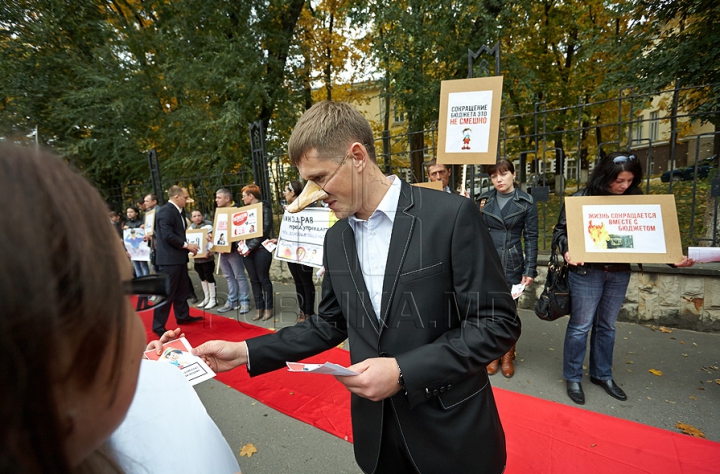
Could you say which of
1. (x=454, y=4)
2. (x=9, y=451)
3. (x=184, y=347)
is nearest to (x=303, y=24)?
(x=454, y=4)

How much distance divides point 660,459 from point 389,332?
2.52 meters

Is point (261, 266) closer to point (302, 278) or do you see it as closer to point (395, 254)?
point (302, 278)

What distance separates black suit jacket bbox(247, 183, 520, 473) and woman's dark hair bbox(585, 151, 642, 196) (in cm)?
253

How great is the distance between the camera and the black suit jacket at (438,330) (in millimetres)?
1248

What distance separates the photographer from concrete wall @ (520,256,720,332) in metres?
4.28

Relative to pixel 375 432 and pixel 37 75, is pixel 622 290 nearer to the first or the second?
pixel 375 432

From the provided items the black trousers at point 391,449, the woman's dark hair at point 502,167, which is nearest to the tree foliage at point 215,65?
the woman's dark hair at point 502,167

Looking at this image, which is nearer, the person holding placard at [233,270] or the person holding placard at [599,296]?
the person holding placard at [599,296]

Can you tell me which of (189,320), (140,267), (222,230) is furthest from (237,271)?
(140,267)

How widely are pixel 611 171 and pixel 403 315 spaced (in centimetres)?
284

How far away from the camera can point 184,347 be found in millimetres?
1440

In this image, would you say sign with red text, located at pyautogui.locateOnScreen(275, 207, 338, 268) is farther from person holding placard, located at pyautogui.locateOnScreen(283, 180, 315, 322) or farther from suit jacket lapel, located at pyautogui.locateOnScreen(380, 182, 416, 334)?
suit jacket lapel, located at pyautogui.locateOnScreen(380, 182, 416, 334)

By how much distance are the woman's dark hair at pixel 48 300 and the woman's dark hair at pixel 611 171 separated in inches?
147

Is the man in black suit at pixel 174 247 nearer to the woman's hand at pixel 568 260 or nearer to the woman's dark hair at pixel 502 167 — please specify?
the woman's dark hair at pixel 502 167
